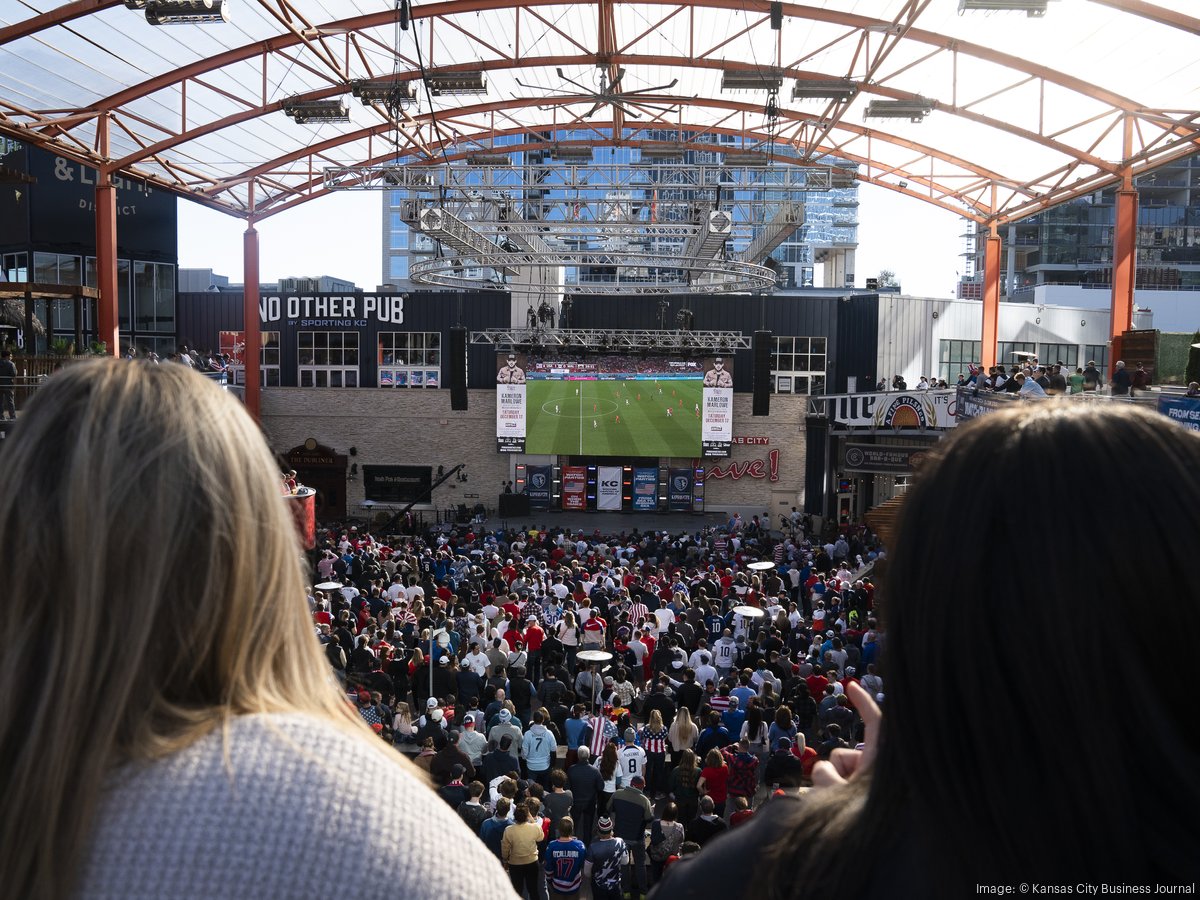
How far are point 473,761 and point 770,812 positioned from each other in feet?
27.1

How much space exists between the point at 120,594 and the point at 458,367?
101 feet

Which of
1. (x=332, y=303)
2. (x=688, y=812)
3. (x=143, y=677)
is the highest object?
(x=332, y=303)

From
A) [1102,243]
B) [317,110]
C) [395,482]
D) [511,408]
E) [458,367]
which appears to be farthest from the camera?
[1102,243]

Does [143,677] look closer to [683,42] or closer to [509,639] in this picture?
[509,639]

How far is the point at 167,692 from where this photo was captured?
1153mm

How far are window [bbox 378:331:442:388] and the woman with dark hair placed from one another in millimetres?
34101

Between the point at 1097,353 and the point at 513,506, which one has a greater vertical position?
the point at 1097,353

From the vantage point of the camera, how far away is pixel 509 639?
42.4ft

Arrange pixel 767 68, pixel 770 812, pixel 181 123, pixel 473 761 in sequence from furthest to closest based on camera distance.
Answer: pixel 181 123 < pixel 767 68 < pixel 473 761 < pixel 770 812

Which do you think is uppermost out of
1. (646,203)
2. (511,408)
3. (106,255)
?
(646,203)

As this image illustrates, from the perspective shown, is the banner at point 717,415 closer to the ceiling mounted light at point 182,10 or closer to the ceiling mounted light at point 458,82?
the ceiling mounted light at point 458,82

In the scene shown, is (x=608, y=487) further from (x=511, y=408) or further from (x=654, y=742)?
(x=654, y=742)

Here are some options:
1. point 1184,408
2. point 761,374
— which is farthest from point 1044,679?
point 761,374

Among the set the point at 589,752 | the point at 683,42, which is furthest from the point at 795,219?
the point at 589,752
